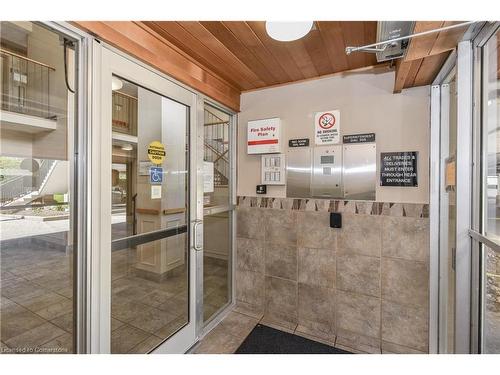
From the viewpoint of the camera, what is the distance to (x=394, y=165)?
1.99 meters

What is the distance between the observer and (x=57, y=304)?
5.25 feet

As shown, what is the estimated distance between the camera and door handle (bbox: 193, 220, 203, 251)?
2045 mm

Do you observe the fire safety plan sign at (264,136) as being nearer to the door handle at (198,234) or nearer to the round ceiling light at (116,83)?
the door handle at (198,234)

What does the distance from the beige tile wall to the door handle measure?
24.9 inches

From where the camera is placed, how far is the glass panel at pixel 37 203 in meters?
1.35

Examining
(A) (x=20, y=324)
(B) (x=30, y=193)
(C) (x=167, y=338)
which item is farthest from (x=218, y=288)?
(B) (x=30, y=193)

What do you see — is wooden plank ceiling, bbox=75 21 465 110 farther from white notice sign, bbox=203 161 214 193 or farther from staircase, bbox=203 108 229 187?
white notice sign, bbox=203 161 214 193

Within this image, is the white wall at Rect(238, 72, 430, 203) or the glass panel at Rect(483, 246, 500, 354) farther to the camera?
the white wall at Rect(238, 72, 430, 203)

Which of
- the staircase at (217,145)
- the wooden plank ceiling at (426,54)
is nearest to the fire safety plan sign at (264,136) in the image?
the staircase at (217,145)

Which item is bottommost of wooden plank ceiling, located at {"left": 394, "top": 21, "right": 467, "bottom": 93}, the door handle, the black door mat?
the black door mat

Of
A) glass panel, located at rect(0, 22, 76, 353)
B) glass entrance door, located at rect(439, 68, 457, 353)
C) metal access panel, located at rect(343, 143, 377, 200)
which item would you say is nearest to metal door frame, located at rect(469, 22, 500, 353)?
glass entrance door, located at rect(439, 68, 457, 353)

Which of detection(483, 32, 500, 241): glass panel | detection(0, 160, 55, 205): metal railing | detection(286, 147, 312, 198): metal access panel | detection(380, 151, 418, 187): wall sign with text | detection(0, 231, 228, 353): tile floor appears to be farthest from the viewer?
detection(286, 147, 312, 198): metal access panel

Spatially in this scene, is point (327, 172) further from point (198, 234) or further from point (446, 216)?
point (198, 234)

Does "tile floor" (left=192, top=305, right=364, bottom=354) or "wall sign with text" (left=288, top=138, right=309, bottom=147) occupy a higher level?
"wall sign with text" (left=288, top=138, right=309, bottom=147)
